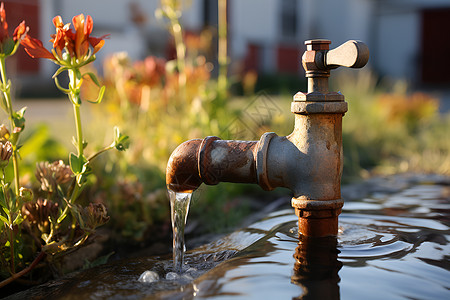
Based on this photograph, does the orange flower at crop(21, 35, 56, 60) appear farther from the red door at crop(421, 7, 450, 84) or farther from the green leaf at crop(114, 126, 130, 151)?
the red door at crop(421, 7, 450, 84)

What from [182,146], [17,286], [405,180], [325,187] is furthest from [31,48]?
[405,180]

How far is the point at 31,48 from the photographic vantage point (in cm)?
137

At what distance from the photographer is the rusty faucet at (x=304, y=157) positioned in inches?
56.6

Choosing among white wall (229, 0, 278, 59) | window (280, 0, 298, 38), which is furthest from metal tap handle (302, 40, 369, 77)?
window (280, 0, 298, 38)

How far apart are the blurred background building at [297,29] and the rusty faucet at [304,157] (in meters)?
13.2

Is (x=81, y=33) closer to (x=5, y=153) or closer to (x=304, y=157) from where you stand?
(x=5, y=153)

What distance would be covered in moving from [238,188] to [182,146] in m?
1.56

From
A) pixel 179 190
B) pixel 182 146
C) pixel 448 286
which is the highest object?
pixel 182 146

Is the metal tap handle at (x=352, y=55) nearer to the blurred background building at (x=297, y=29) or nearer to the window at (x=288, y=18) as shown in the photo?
the blurred background building at (x=297, y=29)

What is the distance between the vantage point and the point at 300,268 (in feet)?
4.29

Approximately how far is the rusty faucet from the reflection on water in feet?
0.44

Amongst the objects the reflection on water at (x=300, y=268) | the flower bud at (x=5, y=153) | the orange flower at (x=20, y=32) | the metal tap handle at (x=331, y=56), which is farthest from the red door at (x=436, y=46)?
the flower bud at (x=5, y=153)

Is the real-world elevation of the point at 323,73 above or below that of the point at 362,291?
above

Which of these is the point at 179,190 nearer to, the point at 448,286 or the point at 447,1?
the point at 448,286
